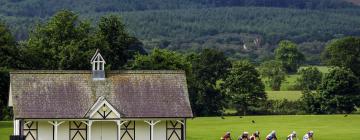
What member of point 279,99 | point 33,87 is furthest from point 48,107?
point 279,99

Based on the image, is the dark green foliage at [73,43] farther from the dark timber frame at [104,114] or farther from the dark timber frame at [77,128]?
the dark timber frame at [104,114]

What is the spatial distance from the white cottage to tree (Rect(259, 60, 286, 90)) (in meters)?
98.8

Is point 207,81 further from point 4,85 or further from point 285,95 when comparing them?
point 4,85

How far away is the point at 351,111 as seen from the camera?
126m

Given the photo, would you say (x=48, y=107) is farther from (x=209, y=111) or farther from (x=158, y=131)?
(x=209, y=111)

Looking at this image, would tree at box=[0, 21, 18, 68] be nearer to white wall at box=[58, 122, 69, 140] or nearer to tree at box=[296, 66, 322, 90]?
white wall at box=[58, 122, 69, 140]

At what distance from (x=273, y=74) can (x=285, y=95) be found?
2503cm

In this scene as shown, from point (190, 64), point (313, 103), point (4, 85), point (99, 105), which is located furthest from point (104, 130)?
point (313, 103)

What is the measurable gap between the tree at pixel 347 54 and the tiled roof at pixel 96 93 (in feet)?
235

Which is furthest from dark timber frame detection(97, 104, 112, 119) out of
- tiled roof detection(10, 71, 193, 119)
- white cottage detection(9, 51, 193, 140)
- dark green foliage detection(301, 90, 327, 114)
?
dark green foliage detection(301, 90, 327, 114)

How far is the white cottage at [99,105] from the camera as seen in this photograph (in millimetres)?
71688

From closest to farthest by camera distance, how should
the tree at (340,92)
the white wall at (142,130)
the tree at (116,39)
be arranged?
1. the white wall at (142,130)
2. the tree at (116,39)
3. the tree at (340,92)

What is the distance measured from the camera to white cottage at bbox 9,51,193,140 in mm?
71688

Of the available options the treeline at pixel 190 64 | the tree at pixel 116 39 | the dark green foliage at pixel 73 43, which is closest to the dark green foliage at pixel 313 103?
the treeline at pixel 190 64
